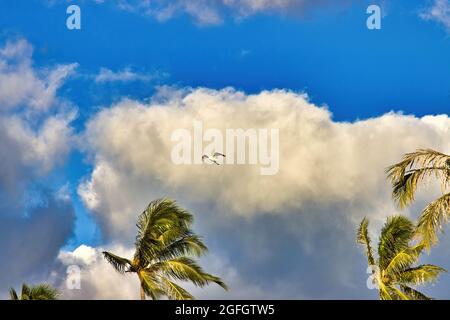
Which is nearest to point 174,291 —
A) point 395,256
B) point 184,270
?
point 184,270

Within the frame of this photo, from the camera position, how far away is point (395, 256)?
35281 millimetres

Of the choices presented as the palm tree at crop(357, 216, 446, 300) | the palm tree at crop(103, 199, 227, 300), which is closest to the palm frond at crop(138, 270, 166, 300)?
the palm tree at crop(103, 199, 227, 300)

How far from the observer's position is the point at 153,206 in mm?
33469

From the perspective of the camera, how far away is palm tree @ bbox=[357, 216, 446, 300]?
35594 mm

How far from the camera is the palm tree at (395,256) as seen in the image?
117 feet

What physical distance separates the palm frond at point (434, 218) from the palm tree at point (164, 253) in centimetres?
1025

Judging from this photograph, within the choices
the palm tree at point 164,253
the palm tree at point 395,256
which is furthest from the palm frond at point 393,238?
the palm tree at point 164,253

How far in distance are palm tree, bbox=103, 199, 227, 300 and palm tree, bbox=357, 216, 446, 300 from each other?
10337 millimetres

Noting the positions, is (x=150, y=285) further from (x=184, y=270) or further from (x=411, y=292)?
(x=411, y=292)

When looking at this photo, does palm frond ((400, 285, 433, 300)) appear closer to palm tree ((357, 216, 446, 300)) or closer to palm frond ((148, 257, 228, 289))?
palm tree ((357, 216, 446, 300))

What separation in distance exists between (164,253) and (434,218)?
46.7ft
